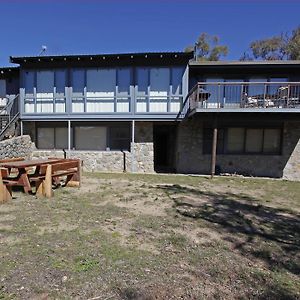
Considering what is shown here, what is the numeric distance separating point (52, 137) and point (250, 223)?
13.0 m

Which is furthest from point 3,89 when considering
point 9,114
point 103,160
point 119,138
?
point 119,138

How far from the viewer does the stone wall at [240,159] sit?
14.4 m

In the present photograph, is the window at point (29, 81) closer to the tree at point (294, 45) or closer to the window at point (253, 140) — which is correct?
the window at point (253, 140)

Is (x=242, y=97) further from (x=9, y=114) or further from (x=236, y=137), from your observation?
(x=9, y=114)

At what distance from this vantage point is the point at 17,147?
14102 millimetres

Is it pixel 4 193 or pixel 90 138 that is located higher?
pixel 90 138

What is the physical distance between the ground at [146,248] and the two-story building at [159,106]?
7.18 m

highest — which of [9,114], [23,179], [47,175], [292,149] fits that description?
[9,114]

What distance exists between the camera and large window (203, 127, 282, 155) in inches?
578

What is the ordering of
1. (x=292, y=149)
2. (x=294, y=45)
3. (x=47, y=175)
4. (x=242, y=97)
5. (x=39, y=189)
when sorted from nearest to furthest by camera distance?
(x=47, y=175), (x=39, y=189), (x=242, y=97), (x=292, y=149), (x=294, y=45)

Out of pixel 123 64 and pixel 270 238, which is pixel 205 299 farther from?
pixel 123 64

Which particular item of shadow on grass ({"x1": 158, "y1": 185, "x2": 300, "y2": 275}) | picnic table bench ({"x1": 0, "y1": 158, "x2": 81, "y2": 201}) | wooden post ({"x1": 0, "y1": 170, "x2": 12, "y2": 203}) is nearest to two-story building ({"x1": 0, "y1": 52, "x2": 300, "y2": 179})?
shadow on grass ({"x1": 158, "y1": 185, "x2": 300, "y2": 275})

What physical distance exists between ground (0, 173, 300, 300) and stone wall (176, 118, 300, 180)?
692 cm

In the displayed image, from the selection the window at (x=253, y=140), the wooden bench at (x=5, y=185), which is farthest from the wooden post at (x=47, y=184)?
the window at (x=253, y=140)
